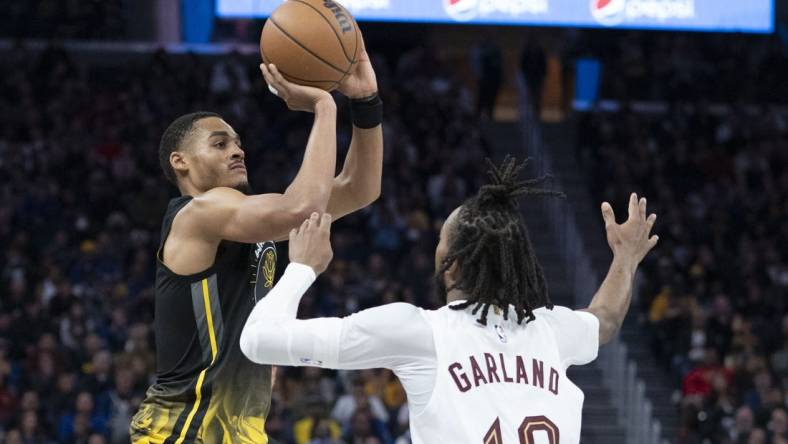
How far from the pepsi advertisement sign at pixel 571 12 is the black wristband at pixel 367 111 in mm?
10262

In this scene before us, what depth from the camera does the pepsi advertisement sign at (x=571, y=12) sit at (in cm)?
1535

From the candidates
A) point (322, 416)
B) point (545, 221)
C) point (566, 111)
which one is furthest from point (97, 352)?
point (566, 111)

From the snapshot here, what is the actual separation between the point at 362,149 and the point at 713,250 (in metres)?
13.0

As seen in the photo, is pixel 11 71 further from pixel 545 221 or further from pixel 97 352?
pixel 545 221

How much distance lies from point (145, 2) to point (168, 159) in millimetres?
15324

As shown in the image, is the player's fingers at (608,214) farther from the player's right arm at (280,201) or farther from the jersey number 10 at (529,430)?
the player's right arm at (280,201)

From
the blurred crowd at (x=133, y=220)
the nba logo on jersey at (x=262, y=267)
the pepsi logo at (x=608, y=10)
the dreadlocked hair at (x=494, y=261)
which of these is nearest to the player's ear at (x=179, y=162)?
the nba logo on jersey at (x=262, y=267)

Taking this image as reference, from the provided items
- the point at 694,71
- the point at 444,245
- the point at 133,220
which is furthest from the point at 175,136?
the point at 694,71

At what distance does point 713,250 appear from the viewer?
17312mm

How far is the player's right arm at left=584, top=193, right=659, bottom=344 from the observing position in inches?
160

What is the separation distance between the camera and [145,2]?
19562mm

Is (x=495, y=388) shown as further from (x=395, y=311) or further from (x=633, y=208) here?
(x=633, y=208)

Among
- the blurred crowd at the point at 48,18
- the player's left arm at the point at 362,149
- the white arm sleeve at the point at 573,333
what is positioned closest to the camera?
the white arm sleeve at the point at 573,333

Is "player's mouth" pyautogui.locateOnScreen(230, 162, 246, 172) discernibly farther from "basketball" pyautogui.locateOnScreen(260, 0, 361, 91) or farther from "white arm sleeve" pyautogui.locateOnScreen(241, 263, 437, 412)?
"white arm sleeve" pyautogui.locateOnScreen(241, 263, 437, 412)
